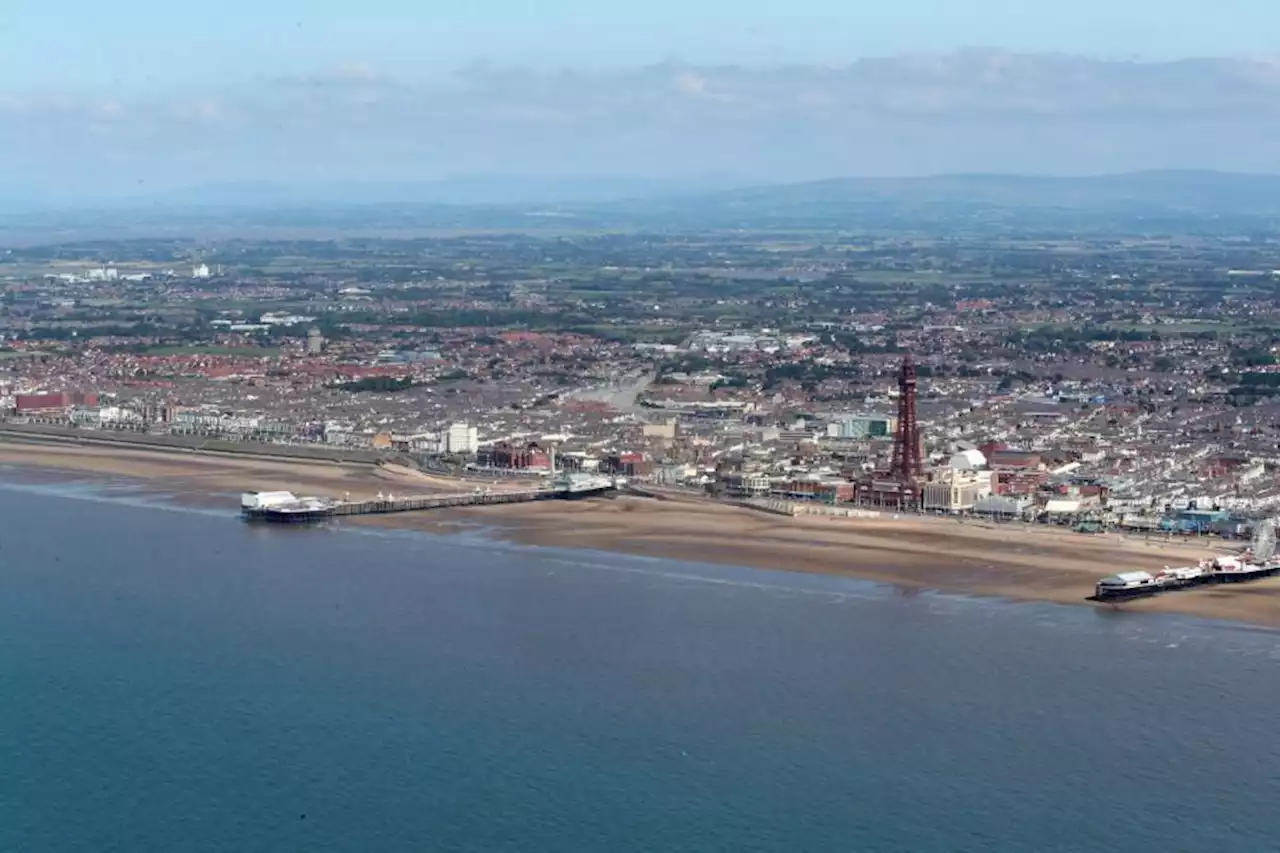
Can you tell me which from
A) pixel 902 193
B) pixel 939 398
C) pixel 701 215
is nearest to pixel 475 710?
pixel 939 398

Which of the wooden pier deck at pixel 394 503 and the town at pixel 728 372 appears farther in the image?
the town at pixel 728 372

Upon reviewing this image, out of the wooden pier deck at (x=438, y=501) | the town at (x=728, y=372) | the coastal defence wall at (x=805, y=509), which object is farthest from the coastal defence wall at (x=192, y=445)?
the coastal defence wall at (x=805, y=509)

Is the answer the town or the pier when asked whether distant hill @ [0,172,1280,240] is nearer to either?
the town

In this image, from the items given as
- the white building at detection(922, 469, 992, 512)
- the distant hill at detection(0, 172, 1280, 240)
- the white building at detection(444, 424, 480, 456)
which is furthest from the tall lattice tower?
the distant hill at detection(0, 172, 1280, 240)

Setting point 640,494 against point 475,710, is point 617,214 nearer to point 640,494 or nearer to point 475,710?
point 640,494

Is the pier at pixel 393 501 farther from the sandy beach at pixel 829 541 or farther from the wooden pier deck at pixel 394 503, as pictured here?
the sandy beach at pixel 829 541

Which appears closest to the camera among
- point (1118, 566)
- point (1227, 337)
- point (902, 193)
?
point (1118, 566)
